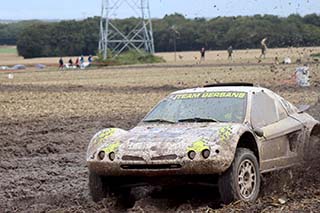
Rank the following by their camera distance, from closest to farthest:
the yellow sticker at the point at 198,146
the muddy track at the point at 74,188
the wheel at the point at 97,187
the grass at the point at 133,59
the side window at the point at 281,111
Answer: the yellow sticker at the point at 198,146
the muddy track at the point at 74,188
the wheel at the point at 97,187
the side window at the point at 281,111
the grass at the point at 133,59

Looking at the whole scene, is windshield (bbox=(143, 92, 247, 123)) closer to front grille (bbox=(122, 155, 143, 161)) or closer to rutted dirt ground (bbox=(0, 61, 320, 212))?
rutted dirt ground (bbox=(0, 61, 320, 212))

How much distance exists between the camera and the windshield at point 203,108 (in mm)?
9359

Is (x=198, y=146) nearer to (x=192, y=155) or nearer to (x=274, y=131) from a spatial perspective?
(x=192, y=155)

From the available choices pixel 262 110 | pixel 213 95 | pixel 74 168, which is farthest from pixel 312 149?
pixel 74 168

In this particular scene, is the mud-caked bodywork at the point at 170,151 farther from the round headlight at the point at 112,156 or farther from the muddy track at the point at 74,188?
the muddy track at the point at 74,188

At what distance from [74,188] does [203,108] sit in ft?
7.40

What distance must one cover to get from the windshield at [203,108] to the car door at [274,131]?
Result: 0.21 metres

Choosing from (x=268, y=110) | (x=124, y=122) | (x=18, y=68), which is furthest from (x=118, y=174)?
(x=18, y=68)

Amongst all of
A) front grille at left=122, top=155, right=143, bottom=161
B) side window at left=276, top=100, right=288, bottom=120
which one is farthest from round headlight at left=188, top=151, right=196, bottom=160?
side window at left=276, top=100, right=288, bottom=120

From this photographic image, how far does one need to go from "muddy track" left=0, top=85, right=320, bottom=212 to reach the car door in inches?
8.8

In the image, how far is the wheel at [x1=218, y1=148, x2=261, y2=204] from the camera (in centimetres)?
823

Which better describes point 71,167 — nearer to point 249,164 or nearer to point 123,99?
point 249,164

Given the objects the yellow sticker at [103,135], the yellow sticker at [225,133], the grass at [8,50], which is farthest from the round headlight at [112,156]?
the grass at [8,50]

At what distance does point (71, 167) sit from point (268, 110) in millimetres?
3999
